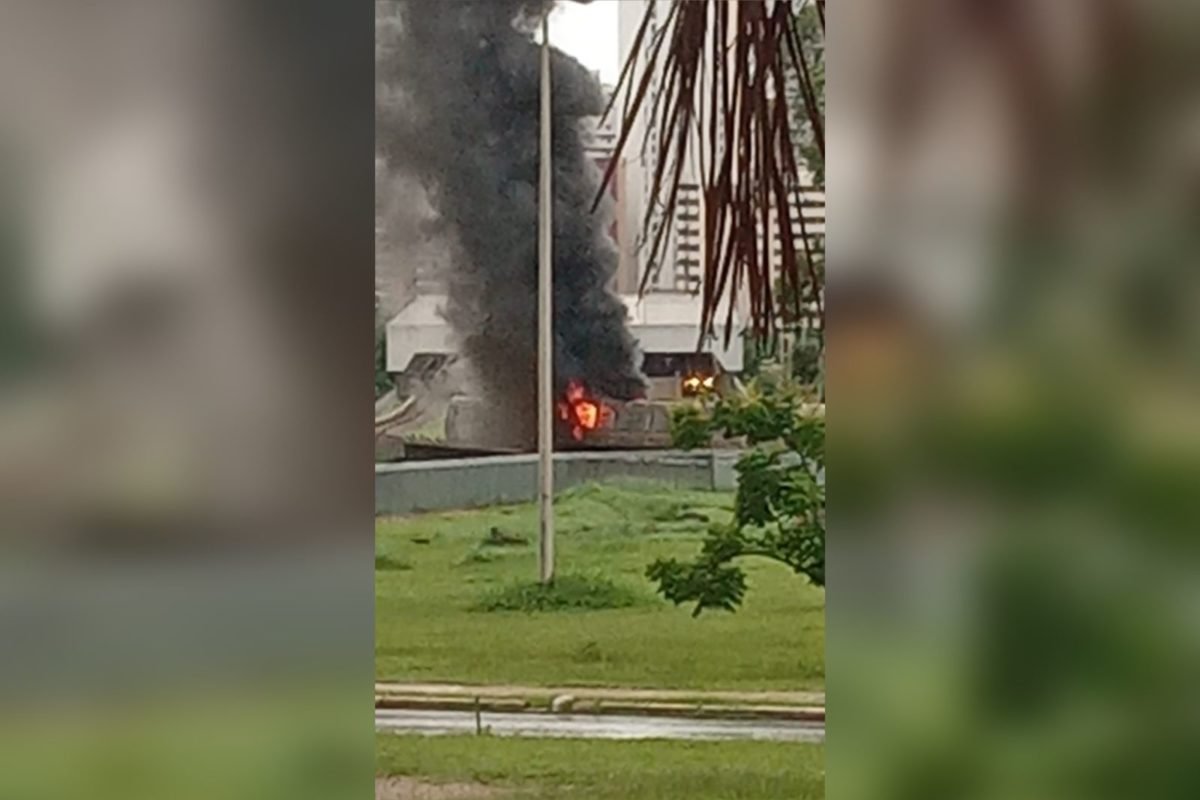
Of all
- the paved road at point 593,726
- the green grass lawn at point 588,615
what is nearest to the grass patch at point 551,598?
the green grass lawn at point 588,615

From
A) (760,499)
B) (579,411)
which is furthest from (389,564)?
(760,499)

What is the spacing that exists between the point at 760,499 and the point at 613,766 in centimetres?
35

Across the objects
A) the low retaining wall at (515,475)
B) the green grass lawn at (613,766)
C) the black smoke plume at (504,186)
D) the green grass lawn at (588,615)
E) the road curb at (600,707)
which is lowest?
the green grass lawn at (613,766)

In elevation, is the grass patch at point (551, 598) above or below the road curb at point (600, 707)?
above

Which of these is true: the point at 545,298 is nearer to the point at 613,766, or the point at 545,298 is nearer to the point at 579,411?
the point at 579,411

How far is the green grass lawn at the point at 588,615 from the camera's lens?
4.82 ft

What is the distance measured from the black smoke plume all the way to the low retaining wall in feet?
0.17

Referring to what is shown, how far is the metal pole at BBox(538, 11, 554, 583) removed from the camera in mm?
1480

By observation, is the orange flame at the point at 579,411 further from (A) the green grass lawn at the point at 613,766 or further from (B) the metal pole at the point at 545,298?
(A) the green grass lawn at the point at 613,766

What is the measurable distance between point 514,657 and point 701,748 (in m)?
0.23

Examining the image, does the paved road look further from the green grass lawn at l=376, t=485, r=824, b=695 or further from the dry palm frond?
the dry palm frond

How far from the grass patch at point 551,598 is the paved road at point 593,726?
4.7 inches
